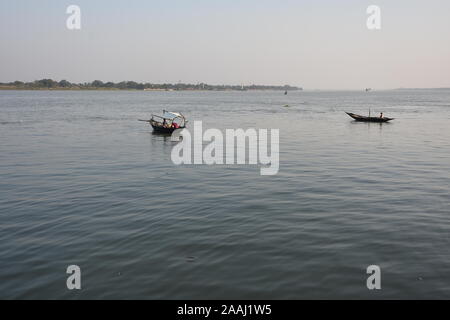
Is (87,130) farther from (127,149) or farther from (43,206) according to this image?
(43,206)

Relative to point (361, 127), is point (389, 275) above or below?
below

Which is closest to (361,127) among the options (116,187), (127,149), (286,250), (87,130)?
(127,149)

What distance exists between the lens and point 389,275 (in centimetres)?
1277

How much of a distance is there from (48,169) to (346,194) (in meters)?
21.6

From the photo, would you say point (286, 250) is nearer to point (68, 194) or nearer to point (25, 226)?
point (25, 226)

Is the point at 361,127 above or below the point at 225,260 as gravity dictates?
above
